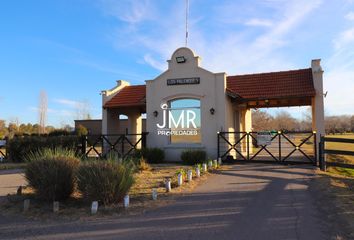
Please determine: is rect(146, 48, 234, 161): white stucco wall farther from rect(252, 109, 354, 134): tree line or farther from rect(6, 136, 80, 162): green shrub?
rect(252, 109, 354, 134): tree line

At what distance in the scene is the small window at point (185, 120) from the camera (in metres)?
16.6

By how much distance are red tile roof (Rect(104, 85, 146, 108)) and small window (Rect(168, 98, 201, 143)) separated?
82.2 inches

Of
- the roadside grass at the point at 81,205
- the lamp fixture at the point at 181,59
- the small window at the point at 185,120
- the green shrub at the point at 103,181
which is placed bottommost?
the roadside grass at the point at 81,205

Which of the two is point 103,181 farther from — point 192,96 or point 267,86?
point 267,86

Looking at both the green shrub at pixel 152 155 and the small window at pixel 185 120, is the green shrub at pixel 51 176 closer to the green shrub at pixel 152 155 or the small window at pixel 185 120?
the green shrub at pixel 152 155

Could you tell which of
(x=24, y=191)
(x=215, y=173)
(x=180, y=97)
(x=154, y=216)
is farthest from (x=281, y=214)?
(x=180, y=97)

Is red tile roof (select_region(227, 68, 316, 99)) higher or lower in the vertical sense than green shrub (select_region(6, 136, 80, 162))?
higher

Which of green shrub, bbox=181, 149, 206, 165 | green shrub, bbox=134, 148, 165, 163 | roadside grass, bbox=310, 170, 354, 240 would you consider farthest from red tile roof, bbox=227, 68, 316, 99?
roadside grass, bbox=310, 170, 354, 240

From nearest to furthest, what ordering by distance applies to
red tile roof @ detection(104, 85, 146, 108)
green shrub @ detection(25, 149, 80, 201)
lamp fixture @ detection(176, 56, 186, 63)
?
green shrub @ detection(25, 149, 80, 201) → lamp fixture @ detection(176, 56, 186, 63) → red tile roof @ detection(104, 85, 146, 108)

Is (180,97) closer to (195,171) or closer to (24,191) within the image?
(195,171)

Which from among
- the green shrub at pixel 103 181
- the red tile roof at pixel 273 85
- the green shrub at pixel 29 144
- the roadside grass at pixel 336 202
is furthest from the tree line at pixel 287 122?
the green shrub at pixel 103 181

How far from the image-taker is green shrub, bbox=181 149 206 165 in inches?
596

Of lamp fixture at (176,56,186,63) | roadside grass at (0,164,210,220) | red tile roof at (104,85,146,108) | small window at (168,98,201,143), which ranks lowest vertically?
roadside grass at (0,164,210,220)

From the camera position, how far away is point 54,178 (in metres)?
7.56
